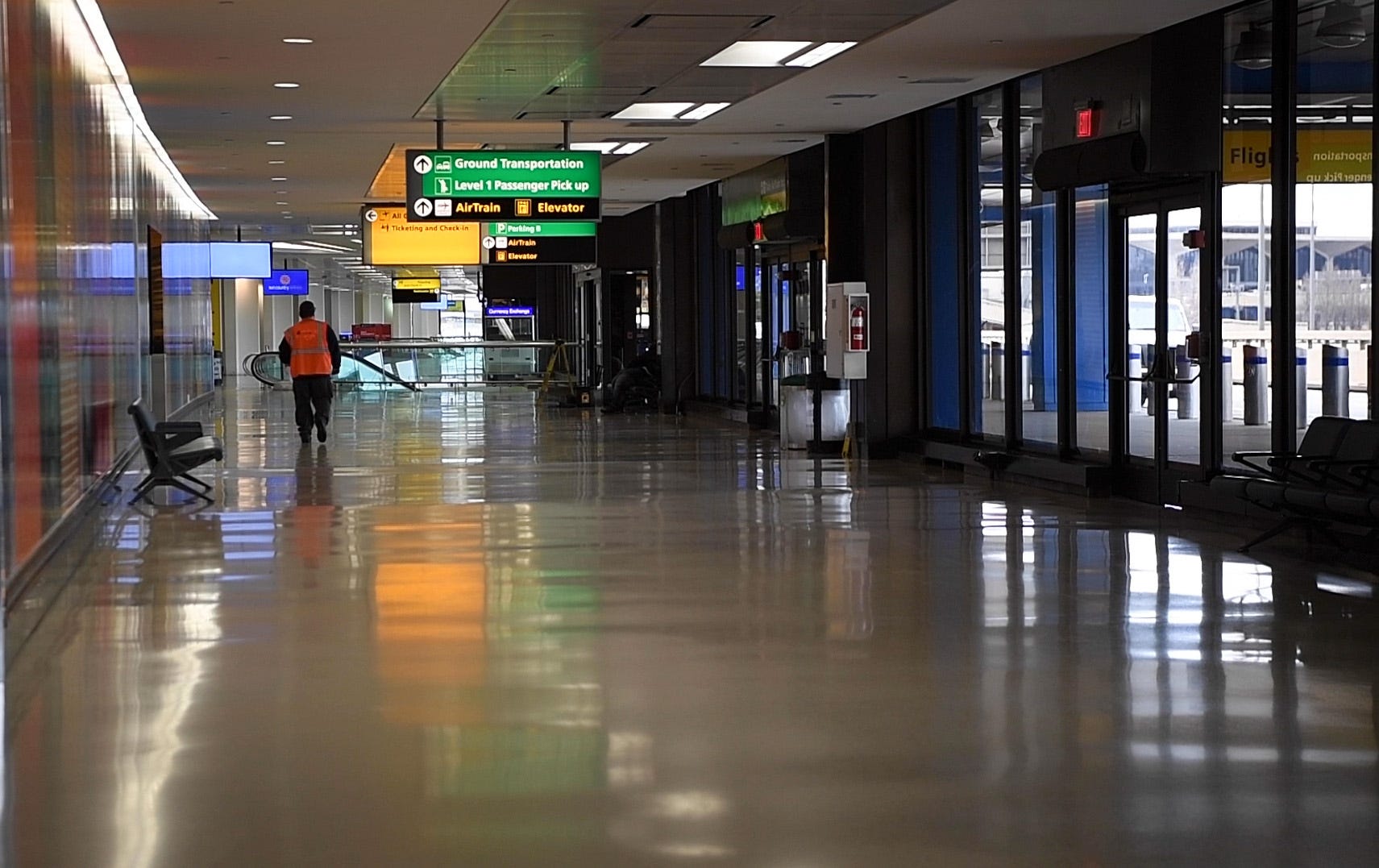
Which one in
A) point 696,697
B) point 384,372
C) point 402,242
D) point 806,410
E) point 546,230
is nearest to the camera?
point 696,697

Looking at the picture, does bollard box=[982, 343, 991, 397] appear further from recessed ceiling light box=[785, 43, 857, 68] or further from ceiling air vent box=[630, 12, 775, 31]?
ceiling air vent box=[630, 12, 775, 31]

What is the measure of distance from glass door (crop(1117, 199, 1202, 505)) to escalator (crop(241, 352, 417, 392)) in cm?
2460

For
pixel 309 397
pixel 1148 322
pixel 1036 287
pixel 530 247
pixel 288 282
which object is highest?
pixel 288 282

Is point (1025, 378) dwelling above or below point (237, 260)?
below

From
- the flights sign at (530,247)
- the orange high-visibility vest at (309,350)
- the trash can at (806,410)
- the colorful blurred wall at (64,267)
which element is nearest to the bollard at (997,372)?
the trash can at (806,410)

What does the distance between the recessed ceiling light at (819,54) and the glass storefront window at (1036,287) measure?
7.88 ft

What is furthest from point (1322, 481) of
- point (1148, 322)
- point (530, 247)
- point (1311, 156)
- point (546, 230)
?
point (530, 247)

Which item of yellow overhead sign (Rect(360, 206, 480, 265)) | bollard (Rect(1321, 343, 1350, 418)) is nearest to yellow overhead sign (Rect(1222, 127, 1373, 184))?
bollard (Rect(1321, 343, 1350, 418))

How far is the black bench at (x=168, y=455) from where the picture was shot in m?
13.4

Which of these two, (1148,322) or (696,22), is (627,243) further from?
(696,22)

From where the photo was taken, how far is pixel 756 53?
12.4 metres

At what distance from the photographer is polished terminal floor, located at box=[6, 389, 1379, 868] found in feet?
15.1

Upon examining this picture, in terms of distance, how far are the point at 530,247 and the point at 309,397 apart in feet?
11.0

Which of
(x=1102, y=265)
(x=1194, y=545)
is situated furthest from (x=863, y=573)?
(x=1102, y=265)
